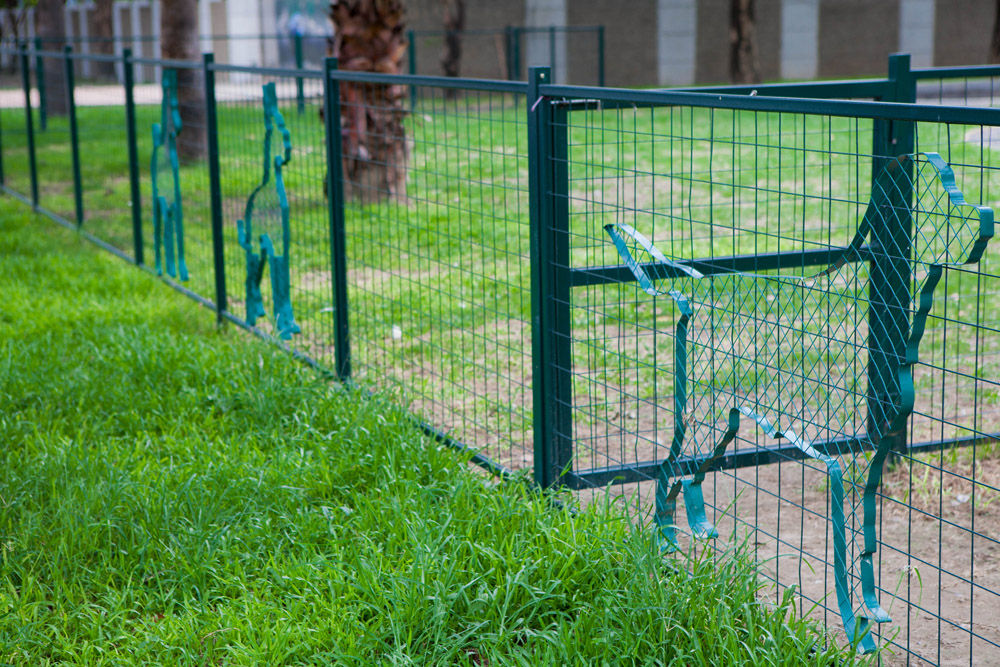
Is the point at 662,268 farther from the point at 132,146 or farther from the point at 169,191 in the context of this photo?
the point at 132,146

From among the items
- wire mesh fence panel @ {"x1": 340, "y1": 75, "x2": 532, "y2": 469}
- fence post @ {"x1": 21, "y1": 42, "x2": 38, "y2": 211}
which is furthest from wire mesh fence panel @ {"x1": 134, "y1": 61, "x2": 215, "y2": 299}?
fence post @ {"x1": 21, "y1": 42, "x2": 38, "y2": 211}

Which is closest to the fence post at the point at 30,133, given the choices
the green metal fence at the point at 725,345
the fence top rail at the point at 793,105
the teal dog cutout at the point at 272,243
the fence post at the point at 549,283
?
the green metal fence at the point at 725,345

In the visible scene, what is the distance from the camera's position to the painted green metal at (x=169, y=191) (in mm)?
6719

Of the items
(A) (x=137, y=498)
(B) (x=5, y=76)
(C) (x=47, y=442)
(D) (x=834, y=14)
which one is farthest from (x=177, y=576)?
→ (D) (x=834, y=14)

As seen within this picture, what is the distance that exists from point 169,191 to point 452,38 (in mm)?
16668

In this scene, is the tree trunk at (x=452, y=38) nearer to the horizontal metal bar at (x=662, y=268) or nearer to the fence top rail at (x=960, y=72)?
the fence top rail at (x=960, y=72)

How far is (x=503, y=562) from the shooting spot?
10.1 ft

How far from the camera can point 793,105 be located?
2580mm

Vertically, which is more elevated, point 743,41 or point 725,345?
point 743,41

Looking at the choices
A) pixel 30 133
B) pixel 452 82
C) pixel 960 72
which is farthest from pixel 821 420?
Answer: pixel 30 133

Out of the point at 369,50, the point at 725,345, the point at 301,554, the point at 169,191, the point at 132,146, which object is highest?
the point at 369,50

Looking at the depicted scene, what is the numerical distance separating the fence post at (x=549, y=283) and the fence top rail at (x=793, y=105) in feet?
0.37

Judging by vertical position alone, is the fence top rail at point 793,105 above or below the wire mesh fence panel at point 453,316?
above

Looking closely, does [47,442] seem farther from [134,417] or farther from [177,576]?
[177,576]
